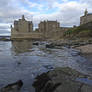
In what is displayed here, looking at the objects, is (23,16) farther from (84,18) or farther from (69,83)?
(69,83)

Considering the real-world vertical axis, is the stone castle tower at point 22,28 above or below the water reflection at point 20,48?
above

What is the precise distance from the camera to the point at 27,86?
655cm

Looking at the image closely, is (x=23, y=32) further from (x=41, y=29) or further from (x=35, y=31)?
(x=41, y=29)

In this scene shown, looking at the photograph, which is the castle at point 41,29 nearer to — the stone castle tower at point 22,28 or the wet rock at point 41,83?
the stone castle tower at point 22,28

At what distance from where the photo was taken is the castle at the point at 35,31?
104m

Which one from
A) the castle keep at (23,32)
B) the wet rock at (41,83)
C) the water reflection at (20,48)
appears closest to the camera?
the wet rock at (41,83)

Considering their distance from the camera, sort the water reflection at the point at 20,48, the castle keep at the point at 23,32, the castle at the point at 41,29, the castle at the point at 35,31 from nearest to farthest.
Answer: the water reflection at the point at 20,48, the castle at the point at 41,29, the castle at the point at 35,31, the castle keep at the point at 23,32

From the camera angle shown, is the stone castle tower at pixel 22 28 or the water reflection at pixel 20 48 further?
the stone castle tower at pixel 22 28

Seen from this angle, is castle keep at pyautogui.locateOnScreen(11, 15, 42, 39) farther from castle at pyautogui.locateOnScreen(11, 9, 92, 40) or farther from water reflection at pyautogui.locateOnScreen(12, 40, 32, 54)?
water reflection at pyautogui.locateOnScreen(12, 40, 32, 54)

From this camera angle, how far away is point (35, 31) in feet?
375

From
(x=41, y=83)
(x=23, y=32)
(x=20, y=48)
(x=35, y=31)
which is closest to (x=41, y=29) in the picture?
(x=35, y=31)

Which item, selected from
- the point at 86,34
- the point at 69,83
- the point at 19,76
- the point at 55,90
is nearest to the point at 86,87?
the point at 69,83

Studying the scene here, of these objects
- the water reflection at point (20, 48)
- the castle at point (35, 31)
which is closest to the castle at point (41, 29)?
the castle at point (35, 31)

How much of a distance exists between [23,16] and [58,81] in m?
116
